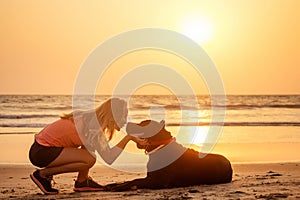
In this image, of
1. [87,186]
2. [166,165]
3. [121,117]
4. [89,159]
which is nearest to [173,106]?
[166,165]

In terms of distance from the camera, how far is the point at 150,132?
5.53 meters

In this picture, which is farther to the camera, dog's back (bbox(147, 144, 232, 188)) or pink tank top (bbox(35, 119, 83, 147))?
dog's back (bbox(147, 144, 232, 188))

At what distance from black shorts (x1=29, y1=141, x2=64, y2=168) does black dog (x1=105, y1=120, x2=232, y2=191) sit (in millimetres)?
672

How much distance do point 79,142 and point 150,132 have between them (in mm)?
778

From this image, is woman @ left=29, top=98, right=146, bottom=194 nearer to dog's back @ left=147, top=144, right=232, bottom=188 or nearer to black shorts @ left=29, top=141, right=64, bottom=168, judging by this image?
black shorts @ left=29, top=141, right=64, bottom=168

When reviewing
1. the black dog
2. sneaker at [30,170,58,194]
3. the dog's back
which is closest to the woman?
sneaker at [30,170,58,194]

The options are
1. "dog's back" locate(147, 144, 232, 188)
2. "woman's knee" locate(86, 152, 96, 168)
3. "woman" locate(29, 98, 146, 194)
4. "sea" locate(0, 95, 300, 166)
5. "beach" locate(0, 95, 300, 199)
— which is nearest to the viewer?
"woman" locate(29, 98, 146, 194)

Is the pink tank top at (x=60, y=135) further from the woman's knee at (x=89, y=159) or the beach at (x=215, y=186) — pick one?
the beach at (x=215, y=186)

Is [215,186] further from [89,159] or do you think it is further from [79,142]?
[79,142]

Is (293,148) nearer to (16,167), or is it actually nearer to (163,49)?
(163,49)

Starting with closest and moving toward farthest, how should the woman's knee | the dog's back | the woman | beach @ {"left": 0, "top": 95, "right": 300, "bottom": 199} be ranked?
the woman → beach @ {"left": 0, "top": 95, "right": 300, "bottom": 199} → the woman's knee → the dog's back

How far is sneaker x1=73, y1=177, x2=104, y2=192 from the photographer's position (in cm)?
552

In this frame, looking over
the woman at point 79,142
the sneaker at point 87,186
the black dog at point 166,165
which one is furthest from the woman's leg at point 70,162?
the black dog at point 166,165

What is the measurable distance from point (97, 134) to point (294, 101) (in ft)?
105
